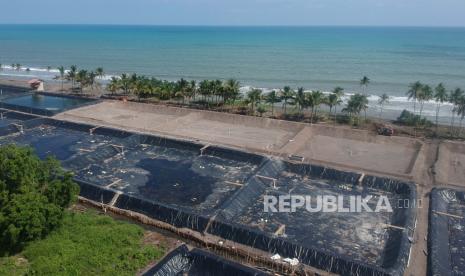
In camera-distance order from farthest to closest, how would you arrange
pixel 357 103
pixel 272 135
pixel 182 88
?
1. pixel 182 88
2. pixel 357 103
3. pixel 272 135

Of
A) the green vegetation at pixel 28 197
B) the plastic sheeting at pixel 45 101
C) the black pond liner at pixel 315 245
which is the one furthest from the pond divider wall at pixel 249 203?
the plastic sheeting at pixel 45 101

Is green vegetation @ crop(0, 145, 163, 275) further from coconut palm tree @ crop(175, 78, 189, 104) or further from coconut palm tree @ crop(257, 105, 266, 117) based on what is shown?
coconut palm tree @ crop(175, 78, 189, 104)

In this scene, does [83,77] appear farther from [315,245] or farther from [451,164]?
[451,164]

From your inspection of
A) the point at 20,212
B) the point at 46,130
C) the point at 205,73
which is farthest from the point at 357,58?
the point at 20,212

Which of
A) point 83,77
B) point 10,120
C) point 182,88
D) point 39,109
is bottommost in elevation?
point 10,120

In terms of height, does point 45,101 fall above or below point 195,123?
above

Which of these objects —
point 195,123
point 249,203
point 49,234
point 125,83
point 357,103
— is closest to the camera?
point 49,234

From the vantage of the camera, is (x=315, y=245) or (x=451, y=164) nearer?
(x=315, y=245)

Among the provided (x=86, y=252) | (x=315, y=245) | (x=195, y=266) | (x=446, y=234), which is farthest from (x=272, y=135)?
(x=86, y=252)
